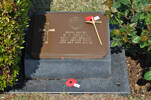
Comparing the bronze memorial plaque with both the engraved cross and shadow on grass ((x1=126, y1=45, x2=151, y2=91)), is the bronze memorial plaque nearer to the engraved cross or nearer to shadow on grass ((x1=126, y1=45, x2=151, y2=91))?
the engraved cross

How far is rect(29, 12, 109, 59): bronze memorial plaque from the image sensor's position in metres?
5.25

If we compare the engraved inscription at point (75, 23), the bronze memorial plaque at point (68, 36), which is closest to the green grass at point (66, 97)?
the bronze memorial plaque at point (68, 36)

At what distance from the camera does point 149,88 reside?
560 centimetres

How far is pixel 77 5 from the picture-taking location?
764 cm

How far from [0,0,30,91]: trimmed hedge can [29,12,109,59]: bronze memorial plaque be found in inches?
19.6

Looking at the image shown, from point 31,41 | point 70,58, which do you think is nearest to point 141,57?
point 70,58

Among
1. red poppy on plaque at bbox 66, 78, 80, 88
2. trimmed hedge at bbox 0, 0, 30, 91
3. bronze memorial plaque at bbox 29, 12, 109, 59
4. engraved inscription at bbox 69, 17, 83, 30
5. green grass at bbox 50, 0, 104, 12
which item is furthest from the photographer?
green grass at bbox 50, 0, 104, 12

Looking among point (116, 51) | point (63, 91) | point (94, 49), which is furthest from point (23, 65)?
point (116, 51)

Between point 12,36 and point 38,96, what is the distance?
1.39m

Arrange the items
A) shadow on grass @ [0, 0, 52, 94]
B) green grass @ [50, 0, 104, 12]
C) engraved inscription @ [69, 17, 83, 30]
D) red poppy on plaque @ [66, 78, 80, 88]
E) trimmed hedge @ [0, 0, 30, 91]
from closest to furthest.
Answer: trimmed hedge @ [0, 0, 30, 91]
shadow on grass @ [0, 0, 52, 94]
red poppy on plaque @ [66, 78, 80, 88]
engraved inscription @ [69, 17, 83, 30]
green grass @ [50, 0, 104, 12]

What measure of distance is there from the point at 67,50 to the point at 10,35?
3.81ft

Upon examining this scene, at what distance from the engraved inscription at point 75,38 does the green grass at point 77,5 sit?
2.13m

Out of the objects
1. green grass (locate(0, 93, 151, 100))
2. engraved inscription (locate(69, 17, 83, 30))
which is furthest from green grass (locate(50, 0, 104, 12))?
green grass (locate(0, 93, 151, 100))

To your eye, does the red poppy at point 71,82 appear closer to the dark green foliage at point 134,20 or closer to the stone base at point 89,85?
the stone base at point 89,85
